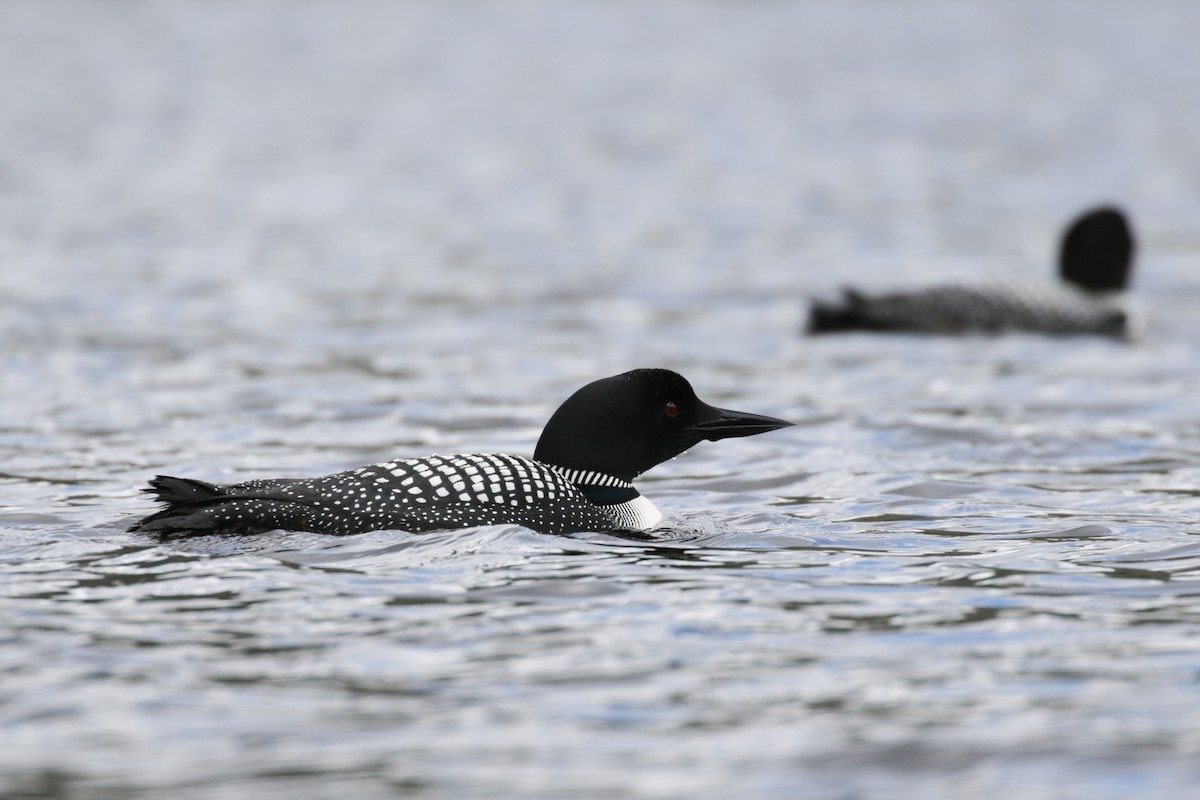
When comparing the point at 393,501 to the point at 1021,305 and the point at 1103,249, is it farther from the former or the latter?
the point at 1103,249

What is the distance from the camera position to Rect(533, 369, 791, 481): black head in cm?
630

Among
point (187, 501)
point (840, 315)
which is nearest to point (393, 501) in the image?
point (187, 501)

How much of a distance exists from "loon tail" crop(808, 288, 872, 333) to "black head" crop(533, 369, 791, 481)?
5286mm

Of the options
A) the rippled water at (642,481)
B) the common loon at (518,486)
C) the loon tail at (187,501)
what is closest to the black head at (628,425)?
the common loon at (518,486)

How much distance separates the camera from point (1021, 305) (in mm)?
12016

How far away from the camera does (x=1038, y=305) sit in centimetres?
1209

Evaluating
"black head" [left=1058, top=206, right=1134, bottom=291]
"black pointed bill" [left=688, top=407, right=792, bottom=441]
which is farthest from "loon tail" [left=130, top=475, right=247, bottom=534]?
"black head" [left=1058, top=206, right=1134, bottom=291]

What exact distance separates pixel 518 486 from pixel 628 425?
535mm

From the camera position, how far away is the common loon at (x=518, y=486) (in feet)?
18.5

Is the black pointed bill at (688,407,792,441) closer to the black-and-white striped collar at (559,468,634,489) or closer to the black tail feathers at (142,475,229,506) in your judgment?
the black-and-white striped collar at (559,468,634,489)

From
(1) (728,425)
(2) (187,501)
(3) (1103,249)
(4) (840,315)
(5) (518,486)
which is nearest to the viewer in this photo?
(2) (187,501)

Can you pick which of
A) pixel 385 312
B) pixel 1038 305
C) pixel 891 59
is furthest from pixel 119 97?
pixel 1038 305

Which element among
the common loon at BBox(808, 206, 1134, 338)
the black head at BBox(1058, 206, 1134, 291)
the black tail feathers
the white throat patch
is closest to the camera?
the black tail feathers

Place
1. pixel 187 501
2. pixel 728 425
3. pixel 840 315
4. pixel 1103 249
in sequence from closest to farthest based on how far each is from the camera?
pixel 187 501
pixel 728 425
pixel 840 315
pixel 1103 249
